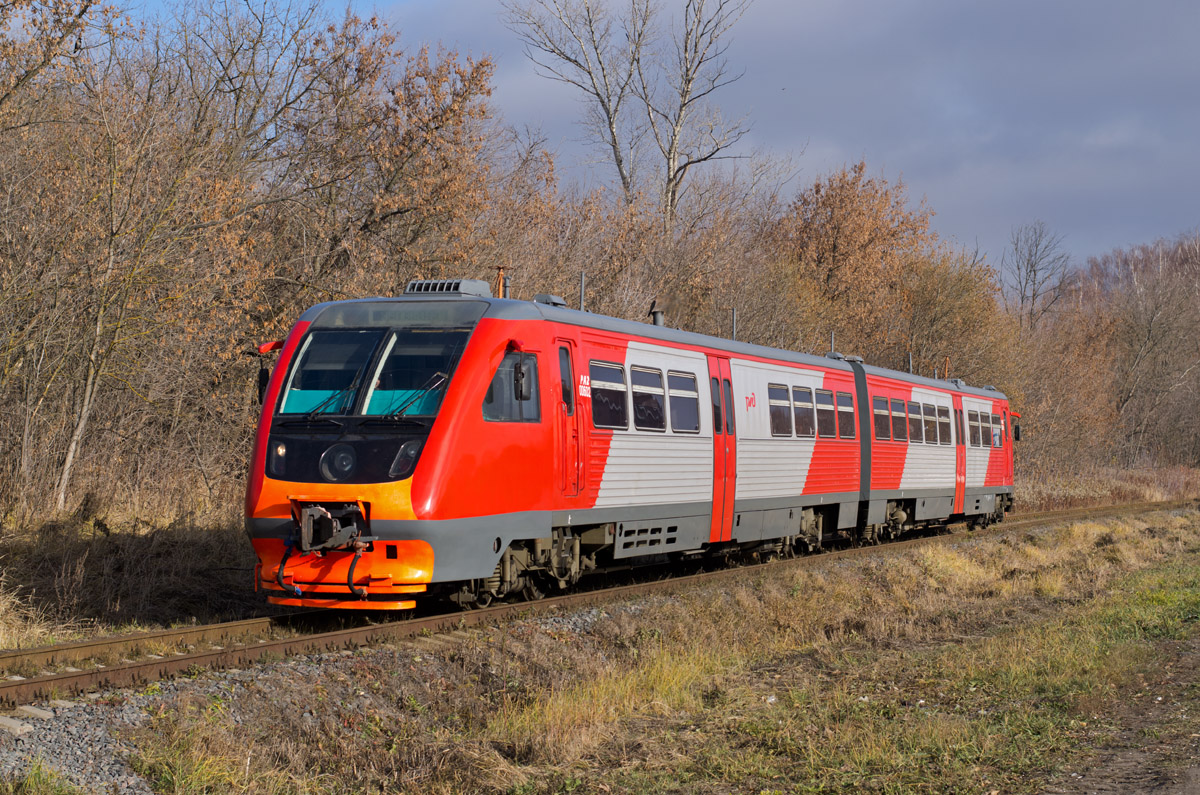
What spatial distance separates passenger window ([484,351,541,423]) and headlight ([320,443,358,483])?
4.35ft

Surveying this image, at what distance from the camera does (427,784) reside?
20.0ft

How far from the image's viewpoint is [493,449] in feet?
33.8

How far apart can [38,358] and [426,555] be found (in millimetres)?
7585

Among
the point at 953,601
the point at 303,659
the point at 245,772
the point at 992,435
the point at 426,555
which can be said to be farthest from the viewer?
the point at 992,435

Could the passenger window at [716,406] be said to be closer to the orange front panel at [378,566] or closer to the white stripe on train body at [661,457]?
the white stripe on train body at [661,457]

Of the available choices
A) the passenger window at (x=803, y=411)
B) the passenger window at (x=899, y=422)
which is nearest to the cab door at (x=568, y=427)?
the passenger window at (x=803, y=411)

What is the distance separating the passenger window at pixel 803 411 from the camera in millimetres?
16828

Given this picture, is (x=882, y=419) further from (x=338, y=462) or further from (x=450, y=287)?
(x=338, y=462)

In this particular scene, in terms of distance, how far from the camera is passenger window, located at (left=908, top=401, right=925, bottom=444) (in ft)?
69.6

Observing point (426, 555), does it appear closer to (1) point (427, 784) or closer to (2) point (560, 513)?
(2) point (560, 513)

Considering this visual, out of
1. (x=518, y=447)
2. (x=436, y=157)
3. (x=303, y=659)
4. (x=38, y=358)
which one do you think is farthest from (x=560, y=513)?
(x=436, y=157)

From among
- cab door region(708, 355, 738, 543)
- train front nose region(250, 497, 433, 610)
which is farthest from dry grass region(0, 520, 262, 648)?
cab door region(708, 355, 738, 543)

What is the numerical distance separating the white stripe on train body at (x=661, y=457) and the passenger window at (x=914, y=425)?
828 centimetres

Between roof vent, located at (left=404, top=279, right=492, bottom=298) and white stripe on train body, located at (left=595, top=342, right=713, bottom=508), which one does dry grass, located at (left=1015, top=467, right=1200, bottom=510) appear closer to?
white stripe on train body, located at (left=595, top=342, right=713, bottom=508)
